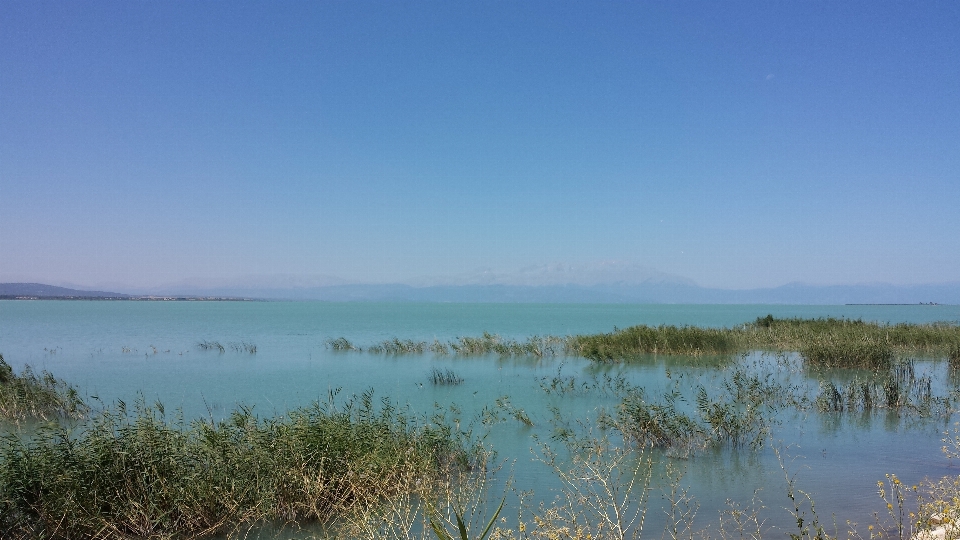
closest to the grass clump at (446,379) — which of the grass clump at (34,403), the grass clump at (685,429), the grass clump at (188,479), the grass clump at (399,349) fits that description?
the grass clump at (399,349)

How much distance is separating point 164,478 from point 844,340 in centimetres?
2449

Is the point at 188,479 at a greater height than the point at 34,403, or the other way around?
the point at 188,479

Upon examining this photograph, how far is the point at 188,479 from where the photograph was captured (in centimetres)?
815

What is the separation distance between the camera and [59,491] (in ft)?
25.2

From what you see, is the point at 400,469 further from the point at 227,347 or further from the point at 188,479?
the point at 227,347

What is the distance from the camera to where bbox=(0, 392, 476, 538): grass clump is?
24.9ft

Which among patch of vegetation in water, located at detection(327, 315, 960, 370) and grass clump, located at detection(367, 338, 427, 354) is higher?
patch of vegetation in water, located at detection(327, 315, 960, 370)

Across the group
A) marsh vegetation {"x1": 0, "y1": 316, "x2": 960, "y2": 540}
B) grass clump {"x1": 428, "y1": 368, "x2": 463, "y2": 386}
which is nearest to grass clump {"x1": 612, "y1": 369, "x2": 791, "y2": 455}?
marsh vegetation {"x1": 0, "y1": 316, "x2": 960, "y2": 540}

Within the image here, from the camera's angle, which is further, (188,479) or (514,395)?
(514,395)

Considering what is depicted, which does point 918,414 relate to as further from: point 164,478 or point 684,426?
point 164,478

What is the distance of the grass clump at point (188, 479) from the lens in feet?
24.9

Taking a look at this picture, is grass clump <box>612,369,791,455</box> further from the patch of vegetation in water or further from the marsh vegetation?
the patch of vegetation in water

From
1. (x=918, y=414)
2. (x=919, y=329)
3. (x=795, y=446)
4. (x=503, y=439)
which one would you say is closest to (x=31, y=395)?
(x=503, y=439)

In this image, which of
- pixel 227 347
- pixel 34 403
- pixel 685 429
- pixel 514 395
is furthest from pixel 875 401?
pixel 227 347
